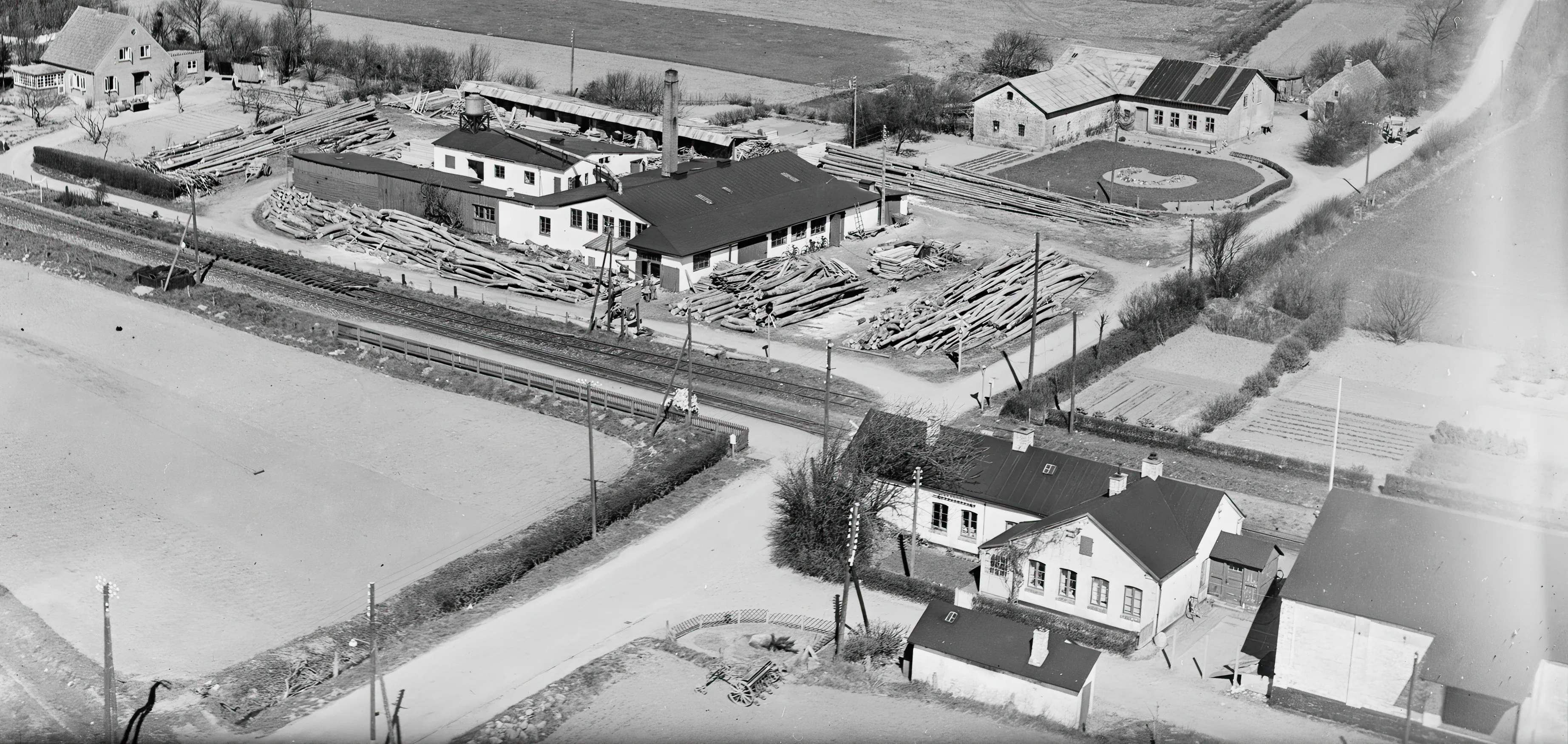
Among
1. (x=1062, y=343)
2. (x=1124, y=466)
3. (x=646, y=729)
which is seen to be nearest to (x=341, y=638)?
(x=646, y=729)

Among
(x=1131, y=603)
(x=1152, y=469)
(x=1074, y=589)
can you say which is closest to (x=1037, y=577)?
(x=1074, y=589)

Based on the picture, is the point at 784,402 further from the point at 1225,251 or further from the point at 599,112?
the point at 599,112

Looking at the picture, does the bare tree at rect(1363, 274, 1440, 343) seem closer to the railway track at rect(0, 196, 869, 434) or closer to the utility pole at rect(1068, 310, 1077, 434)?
the utility pole at rect(1068, 310, 1077, 434)

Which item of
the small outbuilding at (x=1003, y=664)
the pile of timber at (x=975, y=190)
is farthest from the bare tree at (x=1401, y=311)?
the small outbuilding at (x=1003, y=664)

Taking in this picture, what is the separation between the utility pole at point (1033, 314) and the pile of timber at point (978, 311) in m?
0.12

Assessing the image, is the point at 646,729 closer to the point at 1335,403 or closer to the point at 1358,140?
the point at 1335,403

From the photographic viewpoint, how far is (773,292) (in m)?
62.2

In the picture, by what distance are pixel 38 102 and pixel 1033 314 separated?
57380 mm

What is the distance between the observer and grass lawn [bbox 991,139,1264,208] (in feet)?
259

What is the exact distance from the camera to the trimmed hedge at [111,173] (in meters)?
75.8

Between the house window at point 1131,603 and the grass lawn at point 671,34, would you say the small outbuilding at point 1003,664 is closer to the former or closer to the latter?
the house window at point 1131,603

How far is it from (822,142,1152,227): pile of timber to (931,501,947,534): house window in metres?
32.2

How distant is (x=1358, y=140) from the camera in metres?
85.2

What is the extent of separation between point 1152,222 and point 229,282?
37.2 metres
